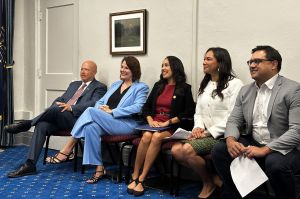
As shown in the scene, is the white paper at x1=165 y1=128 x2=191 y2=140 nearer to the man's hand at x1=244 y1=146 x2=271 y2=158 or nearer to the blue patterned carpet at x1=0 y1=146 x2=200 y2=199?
the blue patterned carpet at x1=0 y1=146 x2=200 y2=199

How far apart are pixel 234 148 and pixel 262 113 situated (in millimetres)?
314

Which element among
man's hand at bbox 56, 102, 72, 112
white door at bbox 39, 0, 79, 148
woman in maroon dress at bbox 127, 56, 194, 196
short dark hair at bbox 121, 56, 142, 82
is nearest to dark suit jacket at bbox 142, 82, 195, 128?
woman in maroon dress at bbox 127, 56, 194, 196

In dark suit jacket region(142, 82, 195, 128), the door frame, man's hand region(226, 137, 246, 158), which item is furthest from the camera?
the door frame

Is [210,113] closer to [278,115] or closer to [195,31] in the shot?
[278,115]

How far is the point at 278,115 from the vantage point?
8.01 feet

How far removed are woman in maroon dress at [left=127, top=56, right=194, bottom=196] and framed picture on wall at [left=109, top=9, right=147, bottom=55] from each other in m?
0.55

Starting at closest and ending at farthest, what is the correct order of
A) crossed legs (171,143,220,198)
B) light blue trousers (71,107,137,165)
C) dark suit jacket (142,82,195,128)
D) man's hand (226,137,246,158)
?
man's hand (226,137,246,158), crossed legs (171,143,220,198), dark suit jacket (142,82,195,128), light blue trousers (71,107,137,165)

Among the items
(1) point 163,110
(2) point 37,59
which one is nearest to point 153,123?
(1) point 163,110

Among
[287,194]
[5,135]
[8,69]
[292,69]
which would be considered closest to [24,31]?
[8,69]

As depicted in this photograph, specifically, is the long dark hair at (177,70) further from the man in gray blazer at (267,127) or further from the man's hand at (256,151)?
the man's hand at (256,151)

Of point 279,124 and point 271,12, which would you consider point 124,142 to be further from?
point 271,12

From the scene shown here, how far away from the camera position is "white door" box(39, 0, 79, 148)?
452 cm

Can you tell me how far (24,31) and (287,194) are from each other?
4007 millimetres

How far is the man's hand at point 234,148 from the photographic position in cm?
245
